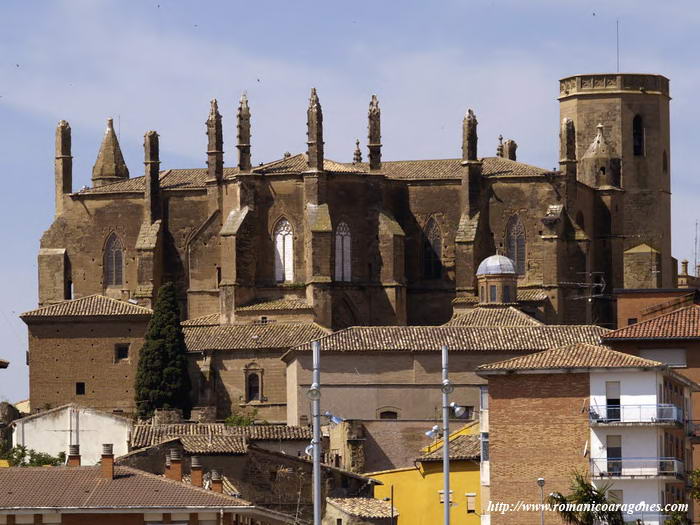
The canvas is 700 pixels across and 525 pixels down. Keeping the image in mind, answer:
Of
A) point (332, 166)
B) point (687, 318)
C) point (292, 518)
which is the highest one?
point (332, 166)

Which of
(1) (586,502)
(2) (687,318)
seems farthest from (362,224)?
(1) (586,502)

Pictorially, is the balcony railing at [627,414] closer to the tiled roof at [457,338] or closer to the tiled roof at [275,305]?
the tiled roof at [457,338]

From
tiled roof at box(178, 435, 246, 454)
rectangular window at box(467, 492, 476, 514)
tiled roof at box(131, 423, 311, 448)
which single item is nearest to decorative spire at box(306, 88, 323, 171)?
tiled roof at box(131, 423, 311, 448)

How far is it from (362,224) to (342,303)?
335 cm

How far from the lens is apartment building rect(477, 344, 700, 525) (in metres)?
62.1

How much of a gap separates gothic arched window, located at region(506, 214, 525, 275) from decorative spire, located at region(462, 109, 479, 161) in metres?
2.88

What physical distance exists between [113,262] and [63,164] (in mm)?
5284

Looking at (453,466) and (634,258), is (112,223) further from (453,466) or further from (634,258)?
(453,466)

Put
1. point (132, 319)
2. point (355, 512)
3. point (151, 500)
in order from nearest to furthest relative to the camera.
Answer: point (151, 500) → point (355, 512) → point (132, 319)

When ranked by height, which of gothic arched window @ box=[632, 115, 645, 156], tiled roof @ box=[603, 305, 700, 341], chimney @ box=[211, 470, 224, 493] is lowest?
chimney @ box=[211, 470, 224, 493]

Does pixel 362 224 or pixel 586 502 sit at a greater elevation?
pixel 362 224

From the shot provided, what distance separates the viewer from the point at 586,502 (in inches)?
2251

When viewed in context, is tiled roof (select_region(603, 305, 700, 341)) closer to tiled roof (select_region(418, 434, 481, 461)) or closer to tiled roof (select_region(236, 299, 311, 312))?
tiled roof (select_region(418, 434, 481, 461))

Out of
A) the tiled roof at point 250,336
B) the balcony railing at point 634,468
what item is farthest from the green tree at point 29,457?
the balcony railing at point 634,468
